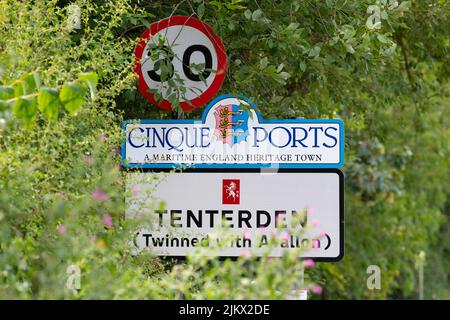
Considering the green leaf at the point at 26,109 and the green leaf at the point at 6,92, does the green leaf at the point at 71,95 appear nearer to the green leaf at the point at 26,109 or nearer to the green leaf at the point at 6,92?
the green leaf at the point at 26,109

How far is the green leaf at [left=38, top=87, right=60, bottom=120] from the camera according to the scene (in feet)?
17.8

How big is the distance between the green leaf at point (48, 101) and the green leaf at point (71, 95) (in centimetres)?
3

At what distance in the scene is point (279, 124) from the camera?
760 centimetres

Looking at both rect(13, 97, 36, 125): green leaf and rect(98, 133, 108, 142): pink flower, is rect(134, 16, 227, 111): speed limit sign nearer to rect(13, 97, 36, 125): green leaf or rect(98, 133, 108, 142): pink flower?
rect(98, 133, 108, 142): pink flower

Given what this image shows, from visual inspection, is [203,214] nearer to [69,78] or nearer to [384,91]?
[69,78]

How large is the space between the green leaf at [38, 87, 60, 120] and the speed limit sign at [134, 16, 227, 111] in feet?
8.01

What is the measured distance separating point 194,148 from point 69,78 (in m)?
1.19

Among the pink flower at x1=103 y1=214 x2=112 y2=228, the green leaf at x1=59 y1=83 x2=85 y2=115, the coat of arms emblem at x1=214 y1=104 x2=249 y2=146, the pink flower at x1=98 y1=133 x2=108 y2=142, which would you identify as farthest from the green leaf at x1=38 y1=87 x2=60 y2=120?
the coat of arms emblem at x1=214 y1=104 x2=249 y2=146

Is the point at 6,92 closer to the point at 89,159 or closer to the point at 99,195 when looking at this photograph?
the point at 99,195

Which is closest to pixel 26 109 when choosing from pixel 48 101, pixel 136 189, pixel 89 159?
pixel 48 101

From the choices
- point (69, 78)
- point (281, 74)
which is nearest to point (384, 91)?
point (281, 74)

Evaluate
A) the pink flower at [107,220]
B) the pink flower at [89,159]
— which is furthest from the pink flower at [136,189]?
the pink flower at [107,220]

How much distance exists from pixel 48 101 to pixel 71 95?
0.34ft

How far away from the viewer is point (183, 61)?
8.23 metres
